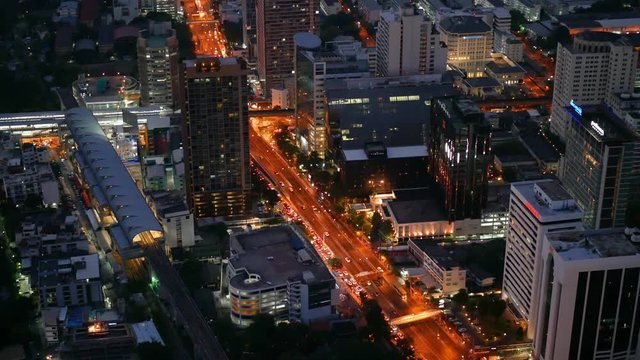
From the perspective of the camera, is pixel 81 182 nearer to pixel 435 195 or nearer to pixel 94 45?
pixel 435 195

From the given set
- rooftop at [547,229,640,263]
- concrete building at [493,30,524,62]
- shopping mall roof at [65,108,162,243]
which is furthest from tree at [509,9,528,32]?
rooftop at [547,229,640,263]

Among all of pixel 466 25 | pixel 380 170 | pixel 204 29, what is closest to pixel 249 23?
pixel 204 29

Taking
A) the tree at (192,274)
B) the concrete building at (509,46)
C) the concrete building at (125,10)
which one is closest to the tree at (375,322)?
the tree at (192,274)

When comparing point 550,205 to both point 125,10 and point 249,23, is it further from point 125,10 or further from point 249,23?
point 125,10

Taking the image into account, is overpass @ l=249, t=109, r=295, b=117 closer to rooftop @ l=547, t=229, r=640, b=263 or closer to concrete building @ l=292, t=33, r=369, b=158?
concrete building @ l=292, t=33, r=369, b=158

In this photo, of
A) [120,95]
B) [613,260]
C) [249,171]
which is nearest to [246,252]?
[249,171]

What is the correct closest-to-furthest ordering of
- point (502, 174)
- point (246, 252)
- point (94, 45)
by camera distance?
point (246, 252) < point (502, 174) < point (94, 45)

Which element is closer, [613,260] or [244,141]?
[613,260]
